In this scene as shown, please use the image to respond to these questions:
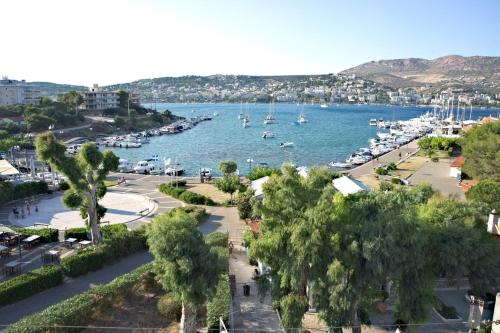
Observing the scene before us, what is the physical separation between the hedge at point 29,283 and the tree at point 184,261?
6.74 m

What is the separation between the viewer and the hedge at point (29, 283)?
17.3 metres

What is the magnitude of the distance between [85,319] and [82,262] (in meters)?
4.97

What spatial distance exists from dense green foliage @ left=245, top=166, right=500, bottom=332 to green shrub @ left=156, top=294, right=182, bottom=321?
3790 millimetres

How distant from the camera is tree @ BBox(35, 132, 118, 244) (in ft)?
73.3

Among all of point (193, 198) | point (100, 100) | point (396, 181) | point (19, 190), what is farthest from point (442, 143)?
point (100, 100)

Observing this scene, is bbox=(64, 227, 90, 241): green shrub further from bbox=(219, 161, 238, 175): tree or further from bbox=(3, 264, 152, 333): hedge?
bbox=(219, 161, 238, 175): tree

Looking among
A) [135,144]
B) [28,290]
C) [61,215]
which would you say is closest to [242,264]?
[28,290]

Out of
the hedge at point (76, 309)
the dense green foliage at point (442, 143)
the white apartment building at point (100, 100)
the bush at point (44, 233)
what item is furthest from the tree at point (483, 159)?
the white apartment building at point (100, 100)

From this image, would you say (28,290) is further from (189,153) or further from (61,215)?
(189,153)

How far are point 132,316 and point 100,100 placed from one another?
11342 centimetres

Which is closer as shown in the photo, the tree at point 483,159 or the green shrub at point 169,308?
the green shrub at point 169,308

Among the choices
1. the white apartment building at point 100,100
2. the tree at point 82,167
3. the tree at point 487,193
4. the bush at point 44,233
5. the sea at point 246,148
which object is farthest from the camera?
the white apartment building at point 100,100

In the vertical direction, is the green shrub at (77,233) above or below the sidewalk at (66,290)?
above

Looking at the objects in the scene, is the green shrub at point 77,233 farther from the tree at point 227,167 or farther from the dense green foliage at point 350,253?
the tree at point 227,167
